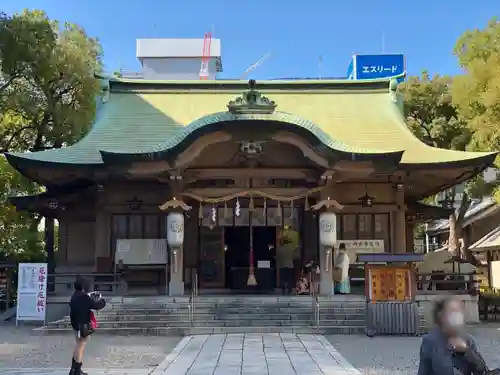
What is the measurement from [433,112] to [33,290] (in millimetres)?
18010

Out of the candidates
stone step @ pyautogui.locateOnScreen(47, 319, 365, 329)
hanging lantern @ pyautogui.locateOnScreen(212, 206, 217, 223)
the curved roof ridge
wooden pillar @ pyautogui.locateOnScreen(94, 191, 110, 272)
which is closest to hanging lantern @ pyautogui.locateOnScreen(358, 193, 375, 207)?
the curved roof ridge

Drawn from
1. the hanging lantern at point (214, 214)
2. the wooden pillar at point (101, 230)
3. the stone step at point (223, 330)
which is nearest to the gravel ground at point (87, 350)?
the stone step at point (223, 330)

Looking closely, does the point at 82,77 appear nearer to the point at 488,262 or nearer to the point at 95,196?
the point at 95,196

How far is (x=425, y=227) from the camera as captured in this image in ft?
143

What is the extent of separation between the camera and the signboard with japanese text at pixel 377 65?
47984mm

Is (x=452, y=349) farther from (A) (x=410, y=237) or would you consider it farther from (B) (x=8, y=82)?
(B) (x=8, y=82)

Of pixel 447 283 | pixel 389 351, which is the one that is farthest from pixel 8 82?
pixel 389 351

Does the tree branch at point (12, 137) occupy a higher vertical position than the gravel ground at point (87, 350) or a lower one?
higher

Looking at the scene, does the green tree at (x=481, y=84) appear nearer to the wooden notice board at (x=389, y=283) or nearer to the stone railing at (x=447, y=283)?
the stone railing at (x=447, y=283)

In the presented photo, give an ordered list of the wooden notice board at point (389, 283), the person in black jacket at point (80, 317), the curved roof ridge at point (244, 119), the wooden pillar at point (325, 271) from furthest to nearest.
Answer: the wooden pillar at point (325, 271) → the curved roof ridge at point (244, 119) → the wooden notice board at point (389, 283) → the person in black jacket at point (80, 317)

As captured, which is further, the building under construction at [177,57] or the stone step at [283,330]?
the building under construction at [177,57]

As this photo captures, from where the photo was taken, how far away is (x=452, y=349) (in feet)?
13.0

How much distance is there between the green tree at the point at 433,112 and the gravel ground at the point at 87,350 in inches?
634

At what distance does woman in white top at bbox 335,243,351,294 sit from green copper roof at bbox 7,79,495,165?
10.7ft
